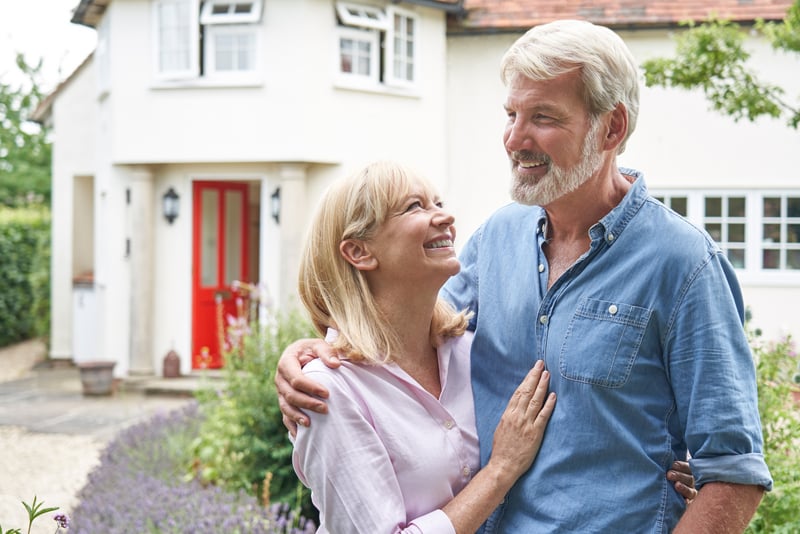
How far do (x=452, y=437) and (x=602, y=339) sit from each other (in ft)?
1.61

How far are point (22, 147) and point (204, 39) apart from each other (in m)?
12.2

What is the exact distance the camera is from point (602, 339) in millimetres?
2135

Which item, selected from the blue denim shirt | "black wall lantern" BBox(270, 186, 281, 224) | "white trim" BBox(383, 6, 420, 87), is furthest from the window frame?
the blue denim shirt

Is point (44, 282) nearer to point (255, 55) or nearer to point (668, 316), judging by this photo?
point (255, 55)

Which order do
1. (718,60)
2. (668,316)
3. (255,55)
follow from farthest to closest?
1. (255,55)
2. (718,60)
3. (668,316)

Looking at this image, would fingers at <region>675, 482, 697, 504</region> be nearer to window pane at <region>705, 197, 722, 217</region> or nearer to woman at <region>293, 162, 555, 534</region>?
woman at <region>293, 162, 555, 534</region>

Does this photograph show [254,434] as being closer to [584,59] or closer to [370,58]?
[584,59]

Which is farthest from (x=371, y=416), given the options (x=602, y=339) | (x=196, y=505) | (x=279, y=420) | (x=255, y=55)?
(x=255, y=55)

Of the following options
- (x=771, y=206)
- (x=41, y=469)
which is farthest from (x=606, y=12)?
(x=41, y=469)

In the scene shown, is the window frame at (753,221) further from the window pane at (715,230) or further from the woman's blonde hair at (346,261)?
the woman's blonde hair at (346,261)

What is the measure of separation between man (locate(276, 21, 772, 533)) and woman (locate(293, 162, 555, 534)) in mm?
84

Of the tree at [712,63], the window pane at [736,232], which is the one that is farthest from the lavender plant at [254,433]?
the window pane at [736,232]

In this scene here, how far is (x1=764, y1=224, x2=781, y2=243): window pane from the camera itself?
12711mm

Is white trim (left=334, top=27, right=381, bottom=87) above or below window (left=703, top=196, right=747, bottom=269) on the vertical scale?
above
